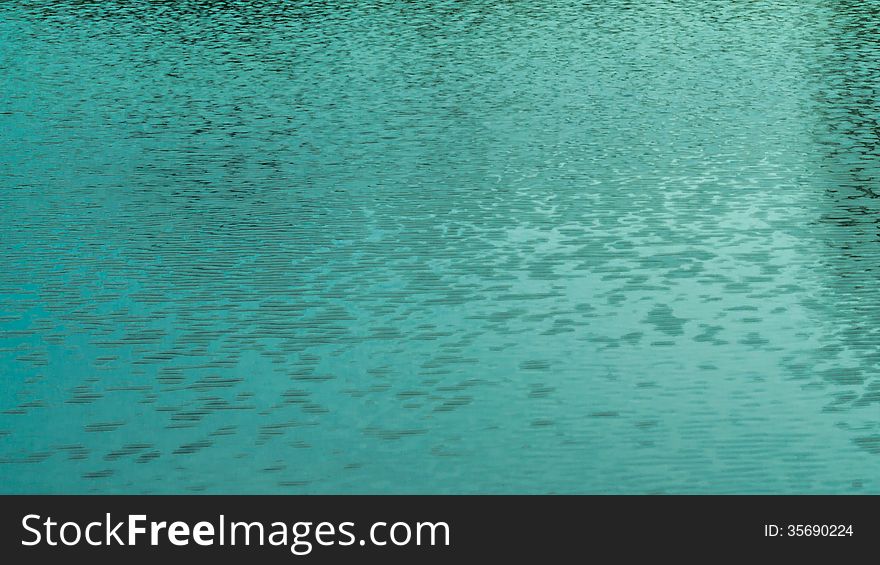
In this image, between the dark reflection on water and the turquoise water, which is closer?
the turquoise water

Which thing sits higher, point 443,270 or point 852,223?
point 852,223

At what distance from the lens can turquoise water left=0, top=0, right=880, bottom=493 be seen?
20.7 ft

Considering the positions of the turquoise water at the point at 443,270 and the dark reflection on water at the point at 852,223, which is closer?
the turquoise water at the point at 443,270

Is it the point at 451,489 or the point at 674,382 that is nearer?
the point at 451,489

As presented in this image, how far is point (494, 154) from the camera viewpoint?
11.3 m

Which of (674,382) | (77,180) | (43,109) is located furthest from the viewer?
(43,109)

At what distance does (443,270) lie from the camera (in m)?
8.62

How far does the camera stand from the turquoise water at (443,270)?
6.32 metres

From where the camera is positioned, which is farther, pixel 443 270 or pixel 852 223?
pixel 852 223

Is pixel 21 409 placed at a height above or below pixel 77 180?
below
